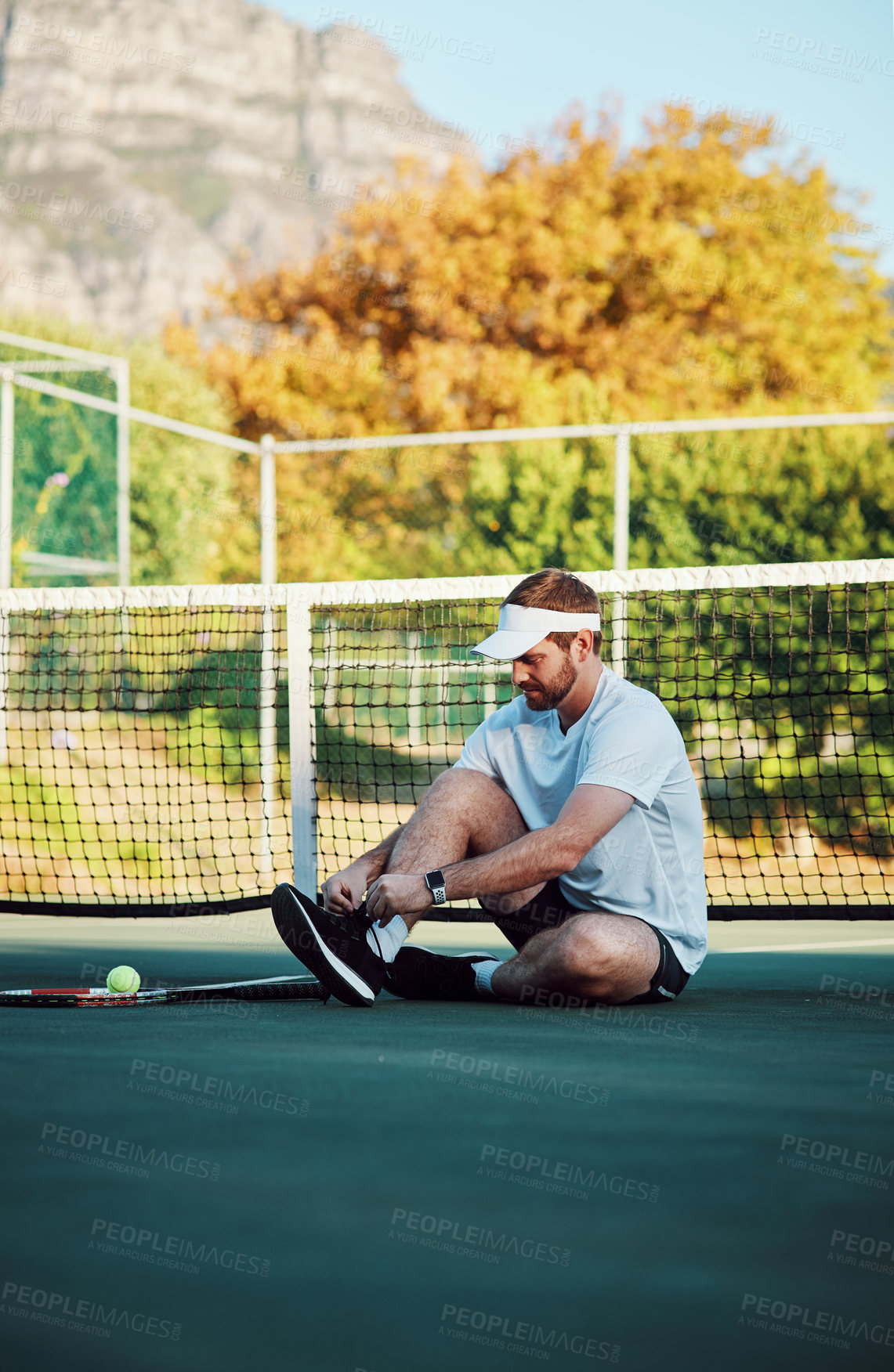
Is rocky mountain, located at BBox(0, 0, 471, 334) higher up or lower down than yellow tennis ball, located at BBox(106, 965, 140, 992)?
higher up

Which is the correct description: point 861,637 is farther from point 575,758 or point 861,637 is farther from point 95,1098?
point 95,1098

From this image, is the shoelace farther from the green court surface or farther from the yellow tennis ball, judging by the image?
the yellow tennis ball

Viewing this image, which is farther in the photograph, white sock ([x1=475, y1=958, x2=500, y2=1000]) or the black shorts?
white sock ([x1=475, y1=958, x2=500, y2=1000])

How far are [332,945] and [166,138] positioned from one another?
482 ft

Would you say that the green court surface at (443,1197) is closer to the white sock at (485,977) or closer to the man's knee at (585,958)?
the man's knee at (585,958)

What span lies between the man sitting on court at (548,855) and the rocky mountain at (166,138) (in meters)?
113

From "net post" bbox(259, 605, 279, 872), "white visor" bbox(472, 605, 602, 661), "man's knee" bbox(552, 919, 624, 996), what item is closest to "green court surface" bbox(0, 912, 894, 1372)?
"man's knee" bbox(552, 919, 624, 996)

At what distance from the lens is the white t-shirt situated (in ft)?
11.8

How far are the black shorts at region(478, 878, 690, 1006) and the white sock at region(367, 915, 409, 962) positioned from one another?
24 centimetres

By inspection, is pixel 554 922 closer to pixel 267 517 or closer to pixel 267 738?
pixel 267 738

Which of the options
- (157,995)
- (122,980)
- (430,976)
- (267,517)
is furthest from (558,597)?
(267,517)

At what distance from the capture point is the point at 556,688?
3.81 m

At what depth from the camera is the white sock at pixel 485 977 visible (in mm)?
3934

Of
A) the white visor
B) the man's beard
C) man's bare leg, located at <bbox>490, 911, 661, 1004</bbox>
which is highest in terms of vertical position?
the white visor
